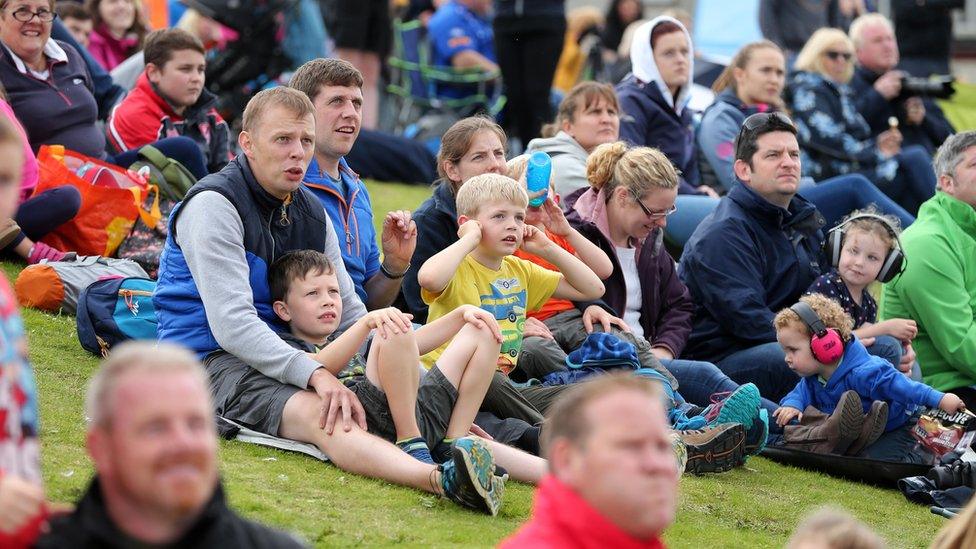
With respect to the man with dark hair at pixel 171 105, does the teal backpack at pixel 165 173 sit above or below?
below

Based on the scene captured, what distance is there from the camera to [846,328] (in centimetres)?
688

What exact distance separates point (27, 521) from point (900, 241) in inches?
235

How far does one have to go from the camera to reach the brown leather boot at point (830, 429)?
6.77 meters

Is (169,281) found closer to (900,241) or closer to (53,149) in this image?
(53,149)

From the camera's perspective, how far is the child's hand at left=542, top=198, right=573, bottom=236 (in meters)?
6.82

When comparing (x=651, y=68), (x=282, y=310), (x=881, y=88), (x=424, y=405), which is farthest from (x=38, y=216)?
(x=881, y=88)

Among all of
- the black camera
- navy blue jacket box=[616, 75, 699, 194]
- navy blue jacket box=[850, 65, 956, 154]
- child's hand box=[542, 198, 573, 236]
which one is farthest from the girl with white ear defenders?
navy blue jacket box=[850, 65, 956, 154]

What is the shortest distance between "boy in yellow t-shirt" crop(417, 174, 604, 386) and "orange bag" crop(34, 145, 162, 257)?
2.26 meters

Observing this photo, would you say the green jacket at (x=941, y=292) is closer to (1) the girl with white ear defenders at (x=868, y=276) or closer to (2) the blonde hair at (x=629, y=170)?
(1) the girl with white ear defenders at (x=868, y=276)

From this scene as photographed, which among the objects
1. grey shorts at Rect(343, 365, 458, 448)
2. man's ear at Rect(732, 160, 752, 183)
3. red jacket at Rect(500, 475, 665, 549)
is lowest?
grey shorts at Rect(343, 365, 458, 448)

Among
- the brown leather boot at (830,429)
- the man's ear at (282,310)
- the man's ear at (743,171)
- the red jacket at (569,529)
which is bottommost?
the brown leather boot at (830,429)

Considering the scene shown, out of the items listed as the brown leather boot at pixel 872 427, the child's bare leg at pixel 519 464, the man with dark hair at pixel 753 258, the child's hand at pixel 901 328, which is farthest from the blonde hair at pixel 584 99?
Answer: the child's bare leg at pixel 519 464

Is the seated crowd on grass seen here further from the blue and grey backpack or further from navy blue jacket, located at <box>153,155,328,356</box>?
the blue and grey backpack

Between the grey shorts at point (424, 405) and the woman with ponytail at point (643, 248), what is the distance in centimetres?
184
